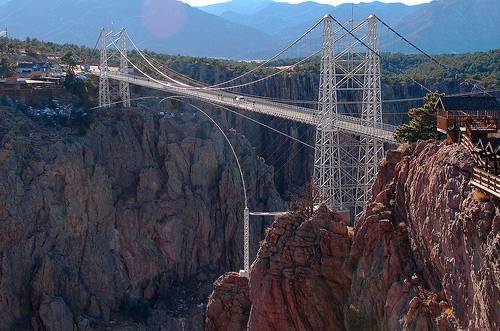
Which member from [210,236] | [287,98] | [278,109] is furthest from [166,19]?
[278,109]

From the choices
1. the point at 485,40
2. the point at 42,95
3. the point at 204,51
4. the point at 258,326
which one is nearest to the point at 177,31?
the point at 204,51

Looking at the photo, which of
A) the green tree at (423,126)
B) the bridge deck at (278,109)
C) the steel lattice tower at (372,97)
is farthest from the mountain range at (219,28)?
the green tree at (423,126)

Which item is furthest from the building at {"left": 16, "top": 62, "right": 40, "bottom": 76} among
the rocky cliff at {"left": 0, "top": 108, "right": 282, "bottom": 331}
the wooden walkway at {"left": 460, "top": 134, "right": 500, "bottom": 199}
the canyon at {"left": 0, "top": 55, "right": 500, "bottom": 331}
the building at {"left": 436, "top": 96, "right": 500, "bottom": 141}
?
the wooden walkway at {"left": 460, "top": 134, "right": 500, "bottom": 199}

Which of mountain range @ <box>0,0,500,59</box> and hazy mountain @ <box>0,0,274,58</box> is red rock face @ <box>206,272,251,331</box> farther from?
hazy mountain @ <box>0,0,274,58</box>

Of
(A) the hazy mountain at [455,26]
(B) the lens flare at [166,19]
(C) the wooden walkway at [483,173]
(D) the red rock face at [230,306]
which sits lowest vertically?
(D) the red rock face at [230,306]

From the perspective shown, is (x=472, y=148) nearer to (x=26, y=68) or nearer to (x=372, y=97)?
(x=372, y=97)

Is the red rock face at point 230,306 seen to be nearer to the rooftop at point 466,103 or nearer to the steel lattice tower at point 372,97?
the steel lattice tower at point 372,97
